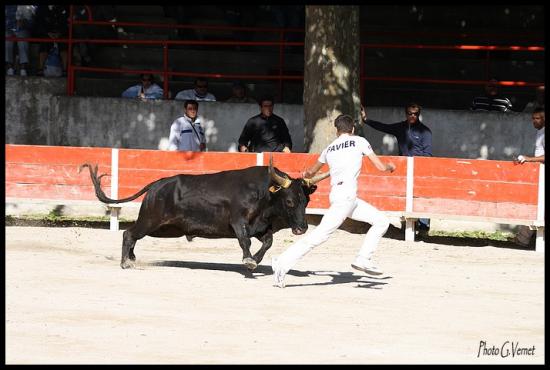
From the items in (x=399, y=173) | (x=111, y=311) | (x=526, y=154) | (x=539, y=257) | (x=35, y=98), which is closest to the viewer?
(x=111, y=311)

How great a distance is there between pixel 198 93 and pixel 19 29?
3330 mm

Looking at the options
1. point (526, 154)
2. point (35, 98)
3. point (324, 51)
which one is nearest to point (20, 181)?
point (35, 98)

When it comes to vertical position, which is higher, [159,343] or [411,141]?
[411,141]

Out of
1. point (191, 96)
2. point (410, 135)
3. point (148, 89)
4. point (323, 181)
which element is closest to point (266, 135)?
point (323, 181)

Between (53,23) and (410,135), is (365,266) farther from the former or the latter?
(53,23)

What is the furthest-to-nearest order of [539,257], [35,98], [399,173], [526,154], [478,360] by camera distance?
A: [35,98], [526,154], [399,173], [539,257], [478,360]

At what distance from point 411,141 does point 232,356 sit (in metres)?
8.99

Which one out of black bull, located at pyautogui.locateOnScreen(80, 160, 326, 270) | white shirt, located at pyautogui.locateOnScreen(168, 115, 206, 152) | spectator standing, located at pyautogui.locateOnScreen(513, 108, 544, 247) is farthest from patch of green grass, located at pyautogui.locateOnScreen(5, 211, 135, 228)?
spectator standing, located at pyautogui.locateOnScreen(513, 108, 544, 247)

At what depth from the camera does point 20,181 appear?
19.1m

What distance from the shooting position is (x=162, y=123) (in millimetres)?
20859

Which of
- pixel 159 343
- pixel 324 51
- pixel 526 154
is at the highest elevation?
pixel 324 51

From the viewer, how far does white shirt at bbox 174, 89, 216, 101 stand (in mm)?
20688

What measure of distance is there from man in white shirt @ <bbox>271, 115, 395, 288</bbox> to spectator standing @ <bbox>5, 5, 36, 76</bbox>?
10.1m

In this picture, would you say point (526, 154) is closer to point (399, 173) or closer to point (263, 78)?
point (399, 173)
